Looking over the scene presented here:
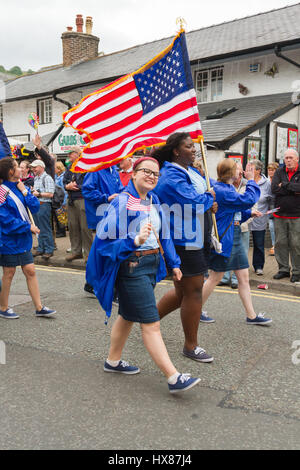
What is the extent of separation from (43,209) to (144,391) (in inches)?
267

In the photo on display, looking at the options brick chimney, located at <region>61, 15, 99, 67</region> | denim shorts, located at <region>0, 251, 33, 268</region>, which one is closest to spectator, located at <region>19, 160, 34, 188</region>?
denim shorts, located at <region>0, 251, 33, 268</region>

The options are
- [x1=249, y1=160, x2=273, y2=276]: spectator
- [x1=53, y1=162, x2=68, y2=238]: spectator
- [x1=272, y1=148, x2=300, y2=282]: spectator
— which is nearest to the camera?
[x1=272, y1=148, x2=300, y2=282]: spectator

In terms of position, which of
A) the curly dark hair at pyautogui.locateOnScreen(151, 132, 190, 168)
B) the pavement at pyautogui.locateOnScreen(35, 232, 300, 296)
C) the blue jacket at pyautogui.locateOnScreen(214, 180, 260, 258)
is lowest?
the pavement at pyautogui.locateOnScreen(35, 232, 300, 296)

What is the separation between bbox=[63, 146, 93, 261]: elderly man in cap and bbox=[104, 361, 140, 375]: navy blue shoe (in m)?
4.67

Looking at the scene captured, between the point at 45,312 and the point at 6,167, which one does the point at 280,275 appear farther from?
the point at 6,167

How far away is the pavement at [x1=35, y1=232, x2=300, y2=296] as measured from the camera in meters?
7.42

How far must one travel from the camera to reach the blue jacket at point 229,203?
4845 millimetres

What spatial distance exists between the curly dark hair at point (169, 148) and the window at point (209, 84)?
12786 millimetres

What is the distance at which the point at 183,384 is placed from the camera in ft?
11.4

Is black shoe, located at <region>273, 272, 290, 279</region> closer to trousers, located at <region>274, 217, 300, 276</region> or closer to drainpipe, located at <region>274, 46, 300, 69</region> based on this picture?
trousers, located at <region>274, 217, 300, 276</region>

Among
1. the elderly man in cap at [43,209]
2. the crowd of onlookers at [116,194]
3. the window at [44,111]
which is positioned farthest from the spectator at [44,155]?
the window at [44,111]

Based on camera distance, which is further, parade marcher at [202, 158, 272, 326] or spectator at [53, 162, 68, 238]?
spectator at [53, 162, 68, 238]

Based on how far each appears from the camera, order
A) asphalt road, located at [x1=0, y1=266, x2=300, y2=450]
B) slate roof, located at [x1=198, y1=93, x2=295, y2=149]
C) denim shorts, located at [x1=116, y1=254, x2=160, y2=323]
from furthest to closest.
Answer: slate roof, located at [x1=198, y1=93, x2=295, y2=149] < denim shorts, located at [x1=116, y1=254, x2=160, y2=323] < asphalt road, located at [x1=0, y1=266, x2=300, y2=450]

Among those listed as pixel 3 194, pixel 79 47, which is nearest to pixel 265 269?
pixel 3 194
